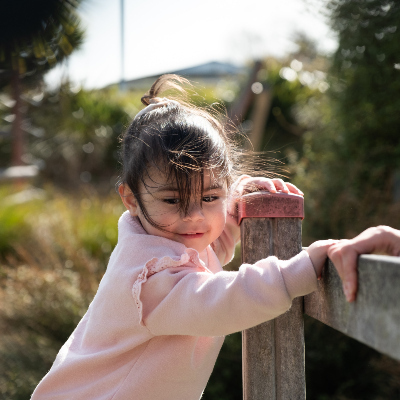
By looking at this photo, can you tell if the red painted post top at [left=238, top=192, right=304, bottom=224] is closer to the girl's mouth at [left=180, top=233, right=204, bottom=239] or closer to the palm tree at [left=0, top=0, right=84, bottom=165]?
the girl's mouth at [left=180, top=233, right=204, bottom=239]

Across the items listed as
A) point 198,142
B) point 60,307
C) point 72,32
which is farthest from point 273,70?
point 198,142

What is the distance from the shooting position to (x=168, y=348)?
1.36 meters

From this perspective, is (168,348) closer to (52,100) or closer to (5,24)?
(5,24)

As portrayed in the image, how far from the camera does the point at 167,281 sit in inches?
47.7

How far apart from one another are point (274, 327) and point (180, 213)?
0.42 m

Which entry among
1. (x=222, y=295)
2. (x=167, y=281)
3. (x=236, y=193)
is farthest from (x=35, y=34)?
(x=222, y=295)

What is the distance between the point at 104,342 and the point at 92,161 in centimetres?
1307

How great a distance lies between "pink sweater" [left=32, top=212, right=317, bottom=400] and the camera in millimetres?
1082

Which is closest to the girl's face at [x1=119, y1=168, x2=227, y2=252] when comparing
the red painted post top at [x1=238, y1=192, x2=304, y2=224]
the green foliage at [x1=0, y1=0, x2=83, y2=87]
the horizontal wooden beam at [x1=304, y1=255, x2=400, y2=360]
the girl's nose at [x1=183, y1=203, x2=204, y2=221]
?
the girl's nose at [x1=183, y1=203, x2=204, y2=221]

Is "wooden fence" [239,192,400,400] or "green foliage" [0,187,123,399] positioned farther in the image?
"green foliage" [0,187,123,399]

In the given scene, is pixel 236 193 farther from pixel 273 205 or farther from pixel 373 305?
pixel 373 305

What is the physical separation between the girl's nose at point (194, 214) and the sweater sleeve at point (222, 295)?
164 millimetres

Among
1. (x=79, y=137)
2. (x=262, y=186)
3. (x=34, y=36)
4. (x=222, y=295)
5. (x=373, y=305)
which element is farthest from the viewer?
(x=79, y=137)

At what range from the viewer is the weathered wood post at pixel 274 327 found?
1351mm
